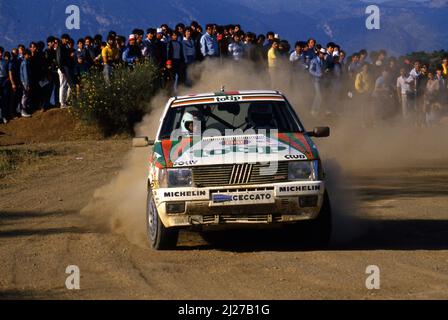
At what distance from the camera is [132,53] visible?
910 inches

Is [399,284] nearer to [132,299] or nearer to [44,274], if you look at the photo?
[132,299]

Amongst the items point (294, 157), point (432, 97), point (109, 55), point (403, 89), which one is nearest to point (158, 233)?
point (294, 157)

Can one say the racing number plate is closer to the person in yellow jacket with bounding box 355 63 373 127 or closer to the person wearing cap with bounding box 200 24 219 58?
the person wearing cap with bounding box 200 24 219 58

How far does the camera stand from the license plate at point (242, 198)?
9.84 meters

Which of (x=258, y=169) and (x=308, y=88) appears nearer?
(x=258, y=169)

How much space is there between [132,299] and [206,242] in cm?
330

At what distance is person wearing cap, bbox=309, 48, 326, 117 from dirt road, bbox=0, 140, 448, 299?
29.3ft

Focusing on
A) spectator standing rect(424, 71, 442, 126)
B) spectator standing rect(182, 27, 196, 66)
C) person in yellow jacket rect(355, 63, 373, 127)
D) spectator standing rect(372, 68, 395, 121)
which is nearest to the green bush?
spectator standing rect(182, 27, 196, 66)

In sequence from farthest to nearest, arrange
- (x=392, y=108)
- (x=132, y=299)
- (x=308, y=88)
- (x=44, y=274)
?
(x=392, y=108), (x=308, y=88), (x=44, y=274), (x=132, y=299)

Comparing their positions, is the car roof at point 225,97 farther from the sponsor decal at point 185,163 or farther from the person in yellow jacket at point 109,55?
the person in yellow jacket at point 109,55

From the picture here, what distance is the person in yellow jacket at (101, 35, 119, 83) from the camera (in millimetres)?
23062

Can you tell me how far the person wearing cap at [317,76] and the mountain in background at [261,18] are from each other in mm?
12325

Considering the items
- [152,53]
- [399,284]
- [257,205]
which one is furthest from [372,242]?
[152,53]

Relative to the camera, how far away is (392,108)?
26.6m
